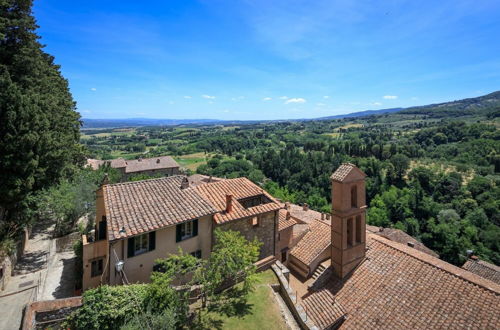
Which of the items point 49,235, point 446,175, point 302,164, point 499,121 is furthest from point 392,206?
point 499,121

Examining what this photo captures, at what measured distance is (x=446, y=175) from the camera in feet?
290

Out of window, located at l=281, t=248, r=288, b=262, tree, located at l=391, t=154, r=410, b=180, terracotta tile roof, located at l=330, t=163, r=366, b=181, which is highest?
terracotta tile roof, located at l=330, t=163, r=366, b=181

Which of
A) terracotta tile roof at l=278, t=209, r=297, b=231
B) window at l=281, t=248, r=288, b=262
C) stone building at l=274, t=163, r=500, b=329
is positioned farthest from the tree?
window at l=281, t=248, r=288, b=262

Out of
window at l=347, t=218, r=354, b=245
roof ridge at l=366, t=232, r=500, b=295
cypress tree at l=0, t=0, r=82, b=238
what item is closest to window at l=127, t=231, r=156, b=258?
cypress tree at l=0, t=0, r=82, b=238

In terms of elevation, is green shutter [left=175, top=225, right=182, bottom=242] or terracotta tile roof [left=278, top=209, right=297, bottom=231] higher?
green shutter [left=175, top=225, right=182, bottom=242]

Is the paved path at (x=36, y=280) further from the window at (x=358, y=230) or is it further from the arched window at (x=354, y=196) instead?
the arched window at (x=354, y=196)

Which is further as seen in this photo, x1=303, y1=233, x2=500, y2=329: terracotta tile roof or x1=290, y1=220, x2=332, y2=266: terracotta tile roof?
x1=290, y1=220, x2=332, y2=266: terracotta tile roof

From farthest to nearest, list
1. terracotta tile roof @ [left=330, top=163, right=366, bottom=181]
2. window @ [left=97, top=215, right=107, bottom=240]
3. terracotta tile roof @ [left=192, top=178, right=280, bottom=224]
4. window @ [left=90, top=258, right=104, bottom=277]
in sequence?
terracotta tile roof @ [left=192, top=178, right=280, bottom=224] < terracotta tile roof @ [left=330, top=163, right=366, bottom=181] < window @ [left=97, top=215, right=107, bottom=240] < window @ [left=90, top=258, right=104, bottom=277]

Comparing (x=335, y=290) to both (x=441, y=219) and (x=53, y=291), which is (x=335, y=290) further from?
(x=441, y=219)

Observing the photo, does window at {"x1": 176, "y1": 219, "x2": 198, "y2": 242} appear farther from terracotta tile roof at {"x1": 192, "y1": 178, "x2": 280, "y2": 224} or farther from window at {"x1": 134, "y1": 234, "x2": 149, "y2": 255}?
window at {"x1": 134, "y1": 234, "x2": 149, "y2": 255}

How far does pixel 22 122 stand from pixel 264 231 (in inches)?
667

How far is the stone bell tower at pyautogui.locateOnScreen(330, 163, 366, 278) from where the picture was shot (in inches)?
617

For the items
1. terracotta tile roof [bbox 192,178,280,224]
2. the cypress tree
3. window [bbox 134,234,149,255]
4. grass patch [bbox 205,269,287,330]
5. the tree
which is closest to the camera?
grass patch [bbox 205,269,287,330]

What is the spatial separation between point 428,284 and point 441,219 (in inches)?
2665
